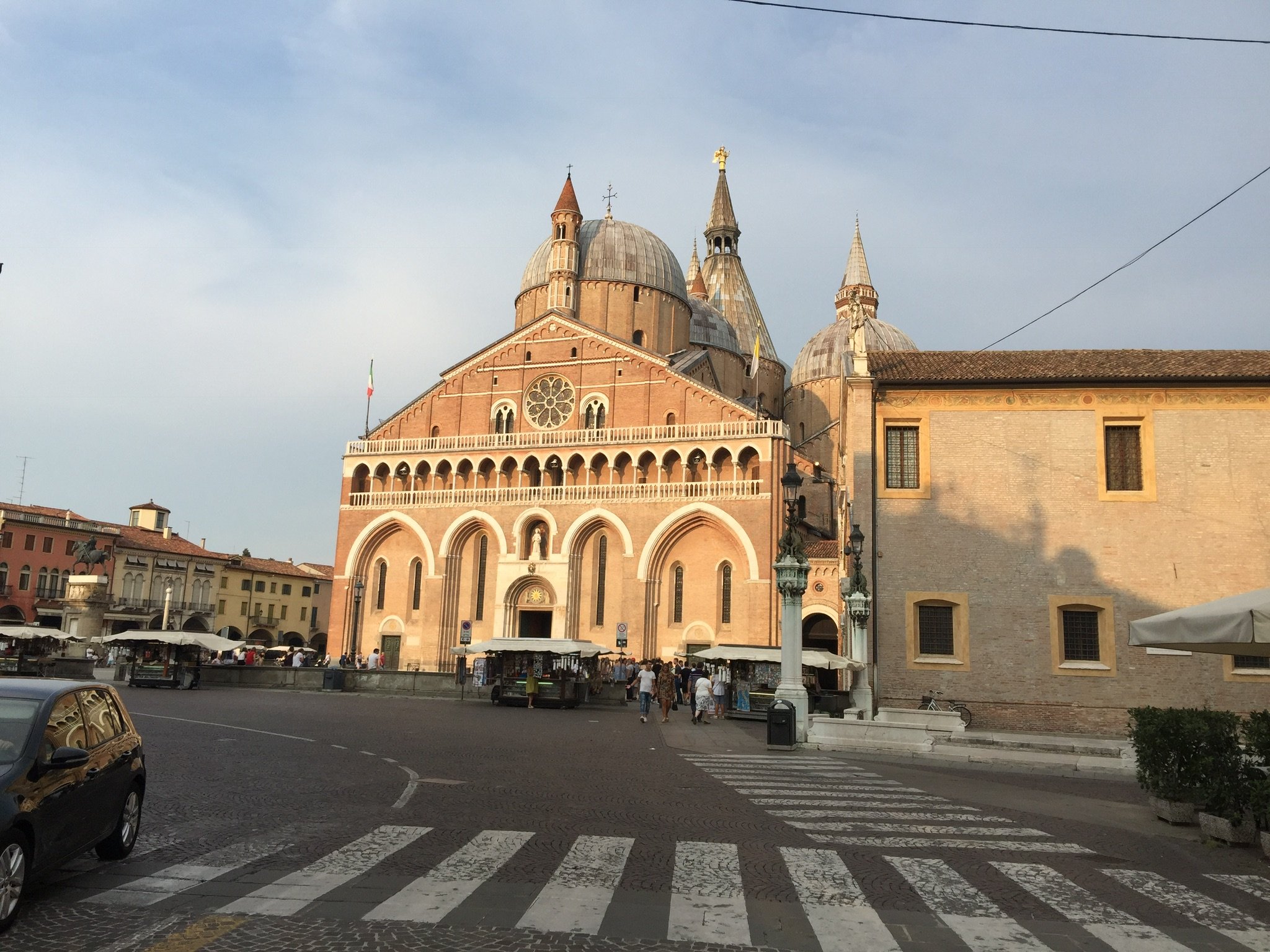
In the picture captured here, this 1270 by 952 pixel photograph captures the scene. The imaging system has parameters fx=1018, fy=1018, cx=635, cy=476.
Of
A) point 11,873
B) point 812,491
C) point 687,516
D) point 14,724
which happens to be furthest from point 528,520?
point 11,873

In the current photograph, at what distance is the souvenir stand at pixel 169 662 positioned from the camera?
32.5 m

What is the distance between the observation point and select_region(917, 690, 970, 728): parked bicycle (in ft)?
74.6

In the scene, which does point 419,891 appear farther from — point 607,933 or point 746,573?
point 746,573

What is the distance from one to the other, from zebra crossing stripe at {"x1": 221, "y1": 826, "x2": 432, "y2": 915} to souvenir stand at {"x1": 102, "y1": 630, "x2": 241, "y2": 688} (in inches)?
1078

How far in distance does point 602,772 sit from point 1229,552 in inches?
675

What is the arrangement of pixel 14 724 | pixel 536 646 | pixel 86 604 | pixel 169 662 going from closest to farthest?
pixel 14 724 → pixel 536 646 → pixel 169 662 → pixel 86 604

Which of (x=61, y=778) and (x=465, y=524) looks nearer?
(x=61, y=778)

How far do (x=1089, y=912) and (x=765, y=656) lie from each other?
72.2 feet

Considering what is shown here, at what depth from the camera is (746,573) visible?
39031mm

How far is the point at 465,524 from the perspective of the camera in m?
44.1

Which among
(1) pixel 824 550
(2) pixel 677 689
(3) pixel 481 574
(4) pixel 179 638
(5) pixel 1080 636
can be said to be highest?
(1) pixel 824 550

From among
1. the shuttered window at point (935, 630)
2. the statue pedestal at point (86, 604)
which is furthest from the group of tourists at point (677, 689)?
the statue pedestal at point (86, 604)

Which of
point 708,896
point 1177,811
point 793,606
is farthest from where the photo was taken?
point 793,606

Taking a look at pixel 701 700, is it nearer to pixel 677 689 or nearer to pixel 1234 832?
pixel 677 689
